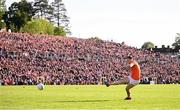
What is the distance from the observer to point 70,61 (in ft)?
270

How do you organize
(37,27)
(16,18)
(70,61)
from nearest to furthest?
(70,61) → (16,18) → (37,27)

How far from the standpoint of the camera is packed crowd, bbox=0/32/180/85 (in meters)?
71.3

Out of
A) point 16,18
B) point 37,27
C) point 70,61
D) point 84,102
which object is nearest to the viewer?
point 84,102

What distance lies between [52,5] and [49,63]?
319ft

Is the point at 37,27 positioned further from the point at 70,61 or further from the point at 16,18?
the point at 70,61

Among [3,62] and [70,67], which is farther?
[70,67]

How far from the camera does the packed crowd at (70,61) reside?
234 ft

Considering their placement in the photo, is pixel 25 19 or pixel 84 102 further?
pixel 25 19

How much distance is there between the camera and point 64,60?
81688 mm

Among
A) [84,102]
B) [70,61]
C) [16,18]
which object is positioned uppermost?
[16,18]

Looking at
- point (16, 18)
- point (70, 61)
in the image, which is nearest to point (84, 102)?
point (70, 61)

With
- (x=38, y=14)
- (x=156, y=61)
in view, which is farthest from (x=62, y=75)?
(x=38, y=14)

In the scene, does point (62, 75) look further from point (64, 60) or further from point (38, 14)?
point (38, 14)

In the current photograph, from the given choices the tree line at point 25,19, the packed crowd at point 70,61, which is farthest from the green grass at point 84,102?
the tree line at point 25,19
